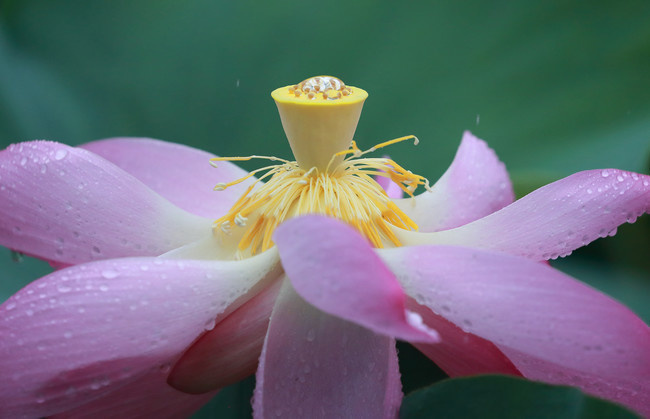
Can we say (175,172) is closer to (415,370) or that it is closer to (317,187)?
(317,187)

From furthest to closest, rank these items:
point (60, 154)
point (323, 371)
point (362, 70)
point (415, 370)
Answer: point (362, 70)
point (415, 370)
point (60, 154)
point (323, 371)

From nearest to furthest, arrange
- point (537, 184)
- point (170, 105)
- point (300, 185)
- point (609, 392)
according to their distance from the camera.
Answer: point (609, 392), point (300, 185), point (537, 184), point (170, 105)

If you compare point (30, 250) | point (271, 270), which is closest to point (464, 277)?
point (271, 270)

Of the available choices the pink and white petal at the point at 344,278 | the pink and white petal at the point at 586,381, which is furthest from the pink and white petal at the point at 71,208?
the pink and white petal at the point at 586,381

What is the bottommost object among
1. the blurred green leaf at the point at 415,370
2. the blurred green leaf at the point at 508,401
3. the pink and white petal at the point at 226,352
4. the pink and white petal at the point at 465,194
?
the blurred green leaf at the point at 415,370

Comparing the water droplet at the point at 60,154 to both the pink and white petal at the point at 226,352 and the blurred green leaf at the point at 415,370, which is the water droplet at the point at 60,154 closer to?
the pink and white petal at the point at 226,352

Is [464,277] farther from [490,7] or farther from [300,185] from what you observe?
[490,7]

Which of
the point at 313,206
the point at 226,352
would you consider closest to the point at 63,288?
the point at 226,352
